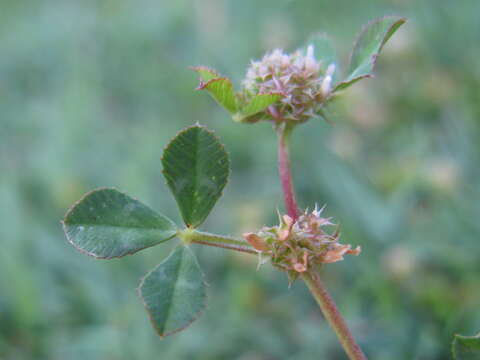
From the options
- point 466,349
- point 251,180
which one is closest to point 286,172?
point 466,349

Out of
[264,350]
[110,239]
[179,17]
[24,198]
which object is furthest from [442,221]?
[179,17]

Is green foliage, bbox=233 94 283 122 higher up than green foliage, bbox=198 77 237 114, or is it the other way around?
green foliage, bbox=198 77 237 114

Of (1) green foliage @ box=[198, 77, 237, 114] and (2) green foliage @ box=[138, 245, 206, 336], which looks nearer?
(2) green foliage @ box=[138, 245, 206, 336]

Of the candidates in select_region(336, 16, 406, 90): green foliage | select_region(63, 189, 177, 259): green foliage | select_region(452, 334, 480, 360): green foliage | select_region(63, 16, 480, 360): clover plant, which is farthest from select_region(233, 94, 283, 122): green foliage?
select_region(452, 334, 480, 360): green foliage

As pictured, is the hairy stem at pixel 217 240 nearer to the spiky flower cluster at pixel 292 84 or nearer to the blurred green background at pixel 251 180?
the spiky flower cluster at pixel 292 84

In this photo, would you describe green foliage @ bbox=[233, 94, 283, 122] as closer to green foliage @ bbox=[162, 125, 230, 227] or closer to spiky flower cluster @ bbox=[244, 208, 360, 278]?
green foliage @ bbox=[162, 125, 230, 227]

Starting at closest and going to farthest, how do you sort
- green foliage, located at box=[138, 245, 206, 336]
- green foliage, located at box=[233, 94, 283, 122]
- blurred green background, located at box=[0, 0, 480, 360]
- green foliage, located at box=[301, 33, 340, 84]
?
green foliage, located at box=[138, 245, 206, 336] → green foliage, located at box=[233, 94, 283, 122] → green foliage, located at box=[301, 33, 340, 84] → blurred green background, located at box=[0, 0, 480, 360]
